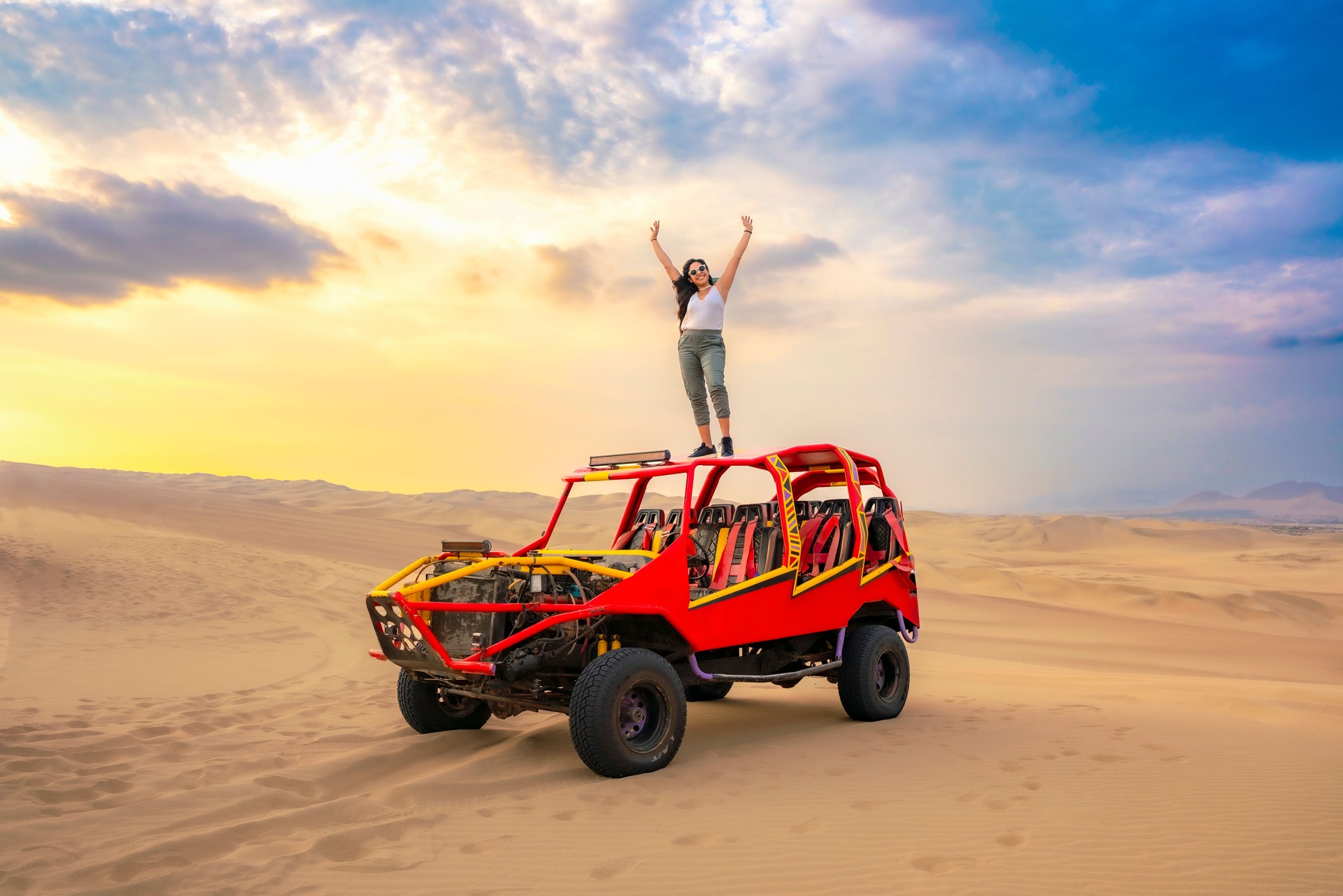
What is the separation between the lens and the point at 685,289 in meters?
9.53

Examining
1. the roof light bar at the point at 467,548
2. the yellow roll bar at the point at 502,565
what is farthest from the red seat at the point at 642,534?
the yellow roll bar at the point at 502,565

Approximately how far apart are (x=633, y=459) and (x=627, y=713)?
7.12 feet

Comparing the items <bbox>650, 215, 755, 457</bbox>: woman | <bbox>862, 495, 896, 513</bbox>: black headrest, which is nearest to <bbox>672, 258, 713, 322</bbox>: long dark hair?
<bbox>650, 215, 755, 457</bbox>: woman

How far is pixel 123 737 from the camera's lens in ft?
24.3

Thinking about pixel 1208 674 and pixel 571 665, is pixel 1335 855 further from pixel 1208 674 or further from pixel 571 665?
pixel 1208 674

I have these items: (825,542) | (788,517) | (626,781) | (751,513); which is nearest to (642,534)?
(751,513)

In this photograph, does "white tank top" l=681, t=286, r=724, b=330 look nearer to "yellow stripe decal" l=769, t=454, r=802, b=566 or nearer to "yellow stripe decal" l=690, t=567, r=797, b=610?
"yellow stripe decal" l=769, t=454, r=802, b=566

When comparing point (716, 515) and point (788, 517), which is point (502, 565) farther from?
point (716, 515)

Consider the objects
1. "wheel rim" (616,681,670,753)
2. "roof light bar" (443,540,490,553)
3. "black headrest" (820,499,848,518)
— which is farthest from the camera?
"black headrest" (820,499,848,518)

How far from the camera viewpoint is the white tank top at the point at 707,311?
9.32m

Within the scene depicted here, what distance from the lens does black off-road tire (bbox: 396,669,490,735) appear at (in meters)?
7.81

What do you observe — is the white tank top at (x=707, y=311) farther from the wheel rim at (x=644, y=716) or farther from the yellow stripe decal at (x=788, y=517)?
the wheel rim at (x=644, y=716)

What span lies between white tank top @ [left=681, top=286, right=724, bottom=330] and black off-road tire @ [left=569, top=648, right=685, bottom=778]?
390 centimetres

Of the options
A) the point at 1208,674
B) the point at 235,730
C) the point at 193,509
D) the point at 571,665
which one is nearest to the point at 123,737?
the point at 235,730
